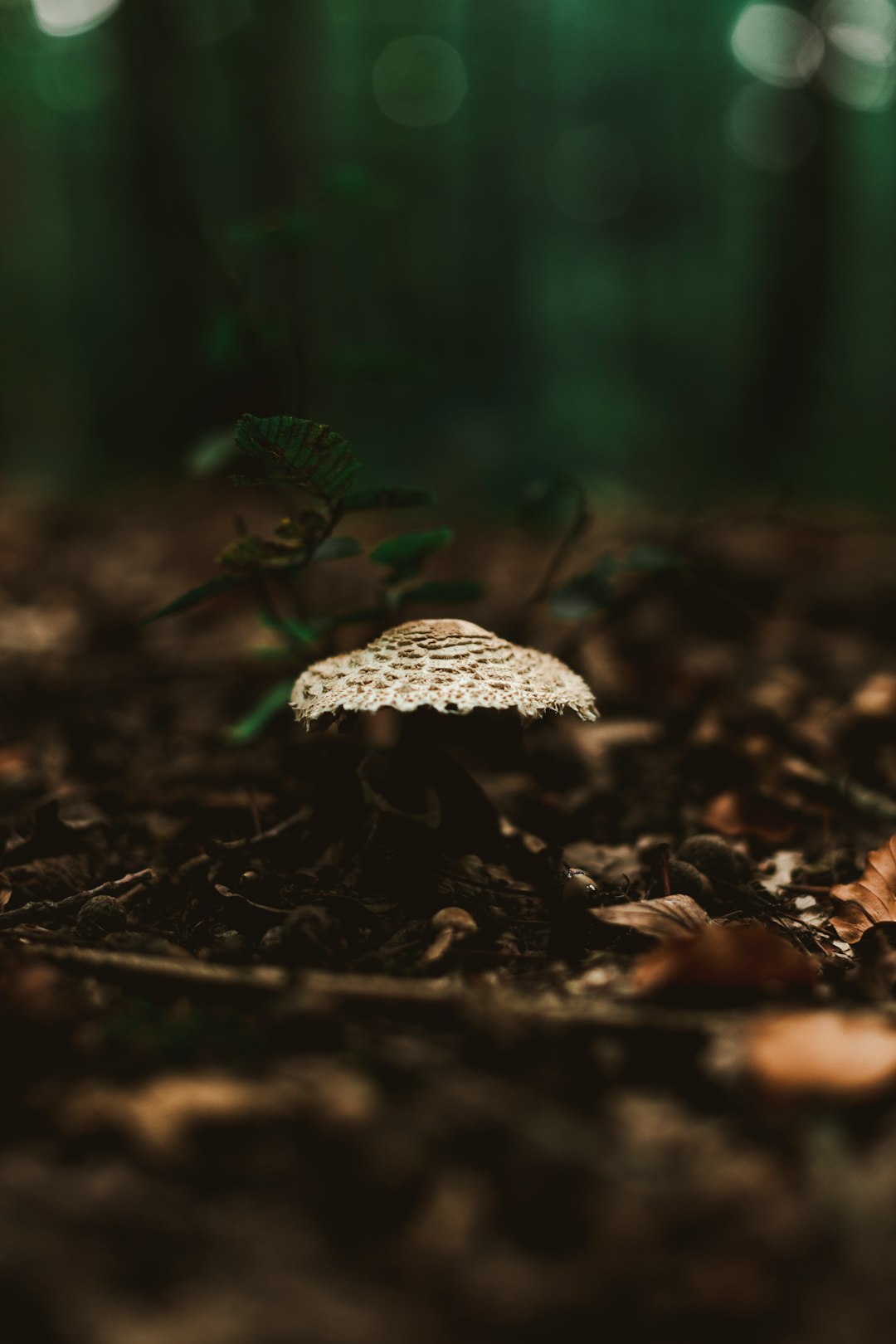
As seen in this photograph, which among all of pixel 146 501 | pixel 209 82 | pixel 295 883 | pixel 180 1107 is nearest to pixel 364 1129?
pixel 180 1107

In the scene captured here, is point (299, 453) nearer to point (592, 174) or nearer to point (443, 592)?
point (443, 592)

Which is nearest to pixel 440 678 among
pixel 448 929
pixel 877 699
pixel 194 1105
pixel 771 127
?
pixel 448 929

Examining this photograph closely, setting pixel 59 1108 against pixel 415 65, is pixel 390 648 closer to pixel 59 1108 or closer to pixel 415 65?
pixel 59 1108

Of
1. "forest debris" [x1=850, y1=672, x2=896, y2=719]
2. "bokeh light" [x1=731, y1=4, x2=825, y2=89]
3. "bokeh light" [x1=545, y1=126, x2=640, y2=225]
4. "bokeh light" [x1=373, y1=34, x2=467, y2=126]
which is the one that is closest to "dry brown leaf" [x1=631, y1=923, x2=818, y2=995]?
"forest debris" [x1=850, y1=672, x2=896, y2=719]

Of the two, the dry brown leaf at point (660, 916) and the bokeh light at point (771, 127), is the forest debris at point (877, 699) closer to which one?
the dry brown leaf at point (660, 916)

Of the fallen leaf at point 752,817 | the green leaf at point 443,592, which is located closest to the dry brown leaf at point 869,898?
the fallen leaf at point 752,817
